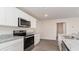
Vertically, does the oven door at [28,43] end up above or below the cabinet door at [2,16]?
below

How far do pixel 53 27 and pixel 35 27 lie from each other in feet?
10.9

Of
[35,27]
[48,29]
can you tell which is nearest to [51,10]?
[35,27]

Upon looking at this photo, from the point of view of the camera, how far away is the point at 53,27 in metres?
→ 9.03

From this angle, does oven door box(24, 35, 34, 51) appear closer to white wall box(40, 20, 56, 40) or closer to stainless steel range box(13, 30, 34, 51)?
stainless steel range box(13, 30, 34, 51)

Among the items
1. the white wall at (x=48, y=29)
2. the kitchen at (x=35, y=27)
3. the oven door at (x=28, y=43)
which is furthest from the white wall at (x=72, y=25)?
the oven door at (x=28, y=43)

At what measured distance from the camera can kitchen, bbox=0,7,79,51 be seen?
8.66ft

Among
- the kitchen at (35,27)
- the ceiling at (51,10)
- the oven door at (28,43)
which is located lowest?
the oven door at (28,43)

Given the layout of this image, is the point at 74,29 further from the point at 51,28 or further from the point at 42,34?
the point at 42,34

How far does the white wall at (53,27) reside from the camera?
764cm

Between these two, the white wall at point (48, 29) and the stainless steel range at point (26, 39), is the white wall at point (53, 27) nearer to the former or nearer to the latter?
the white wall at point (48, 29)

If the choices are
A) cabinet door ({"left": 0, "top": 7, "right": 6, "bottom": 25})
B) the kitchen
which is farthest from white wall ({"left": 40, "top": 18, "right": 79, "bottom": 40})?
cabinet door ({"left": 0, "top": 7, "right": 6, "bottom": 25})

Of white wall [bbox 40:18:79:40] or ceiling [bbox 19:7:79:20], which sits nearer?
ceiling [bbox 19:7:79:20]

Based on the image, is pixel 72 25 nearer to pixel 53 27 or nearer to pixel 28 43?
pixel 53 27
